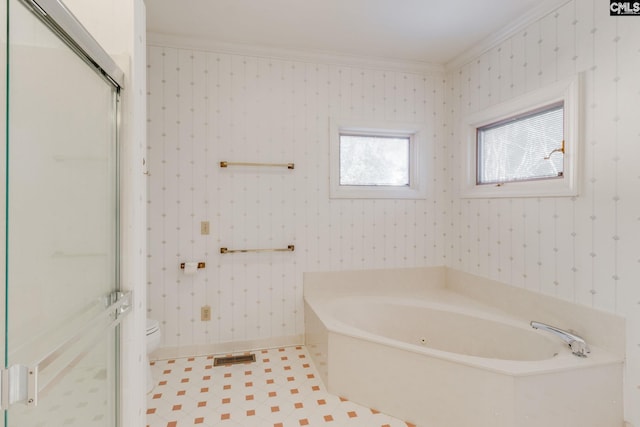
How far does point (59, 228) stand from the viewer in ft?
3.11

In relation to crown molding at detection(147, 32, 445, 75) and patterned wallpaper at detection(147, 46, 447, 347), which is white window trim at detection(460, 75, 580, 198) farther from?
crown molding at detection(147, 32, 445, 75)

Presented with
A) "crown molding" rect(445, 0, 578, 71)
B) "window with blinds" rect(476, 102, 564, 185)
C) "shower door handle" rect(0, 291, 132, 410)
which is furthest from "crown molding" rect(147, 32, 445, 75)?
"shower door handle" rect(0, 291, 132, 410)

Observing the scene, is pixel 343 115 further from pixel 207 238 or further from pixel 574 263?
pixel 574 263

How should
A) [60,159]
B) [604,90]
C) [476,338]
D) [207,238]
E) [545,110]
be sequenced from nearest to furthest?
[60,159], [604,90], [545,110], [476,338], [207,238]

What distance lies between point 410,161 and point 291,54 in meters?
1.41

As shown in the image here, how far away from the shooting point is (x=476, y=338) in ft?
7.32

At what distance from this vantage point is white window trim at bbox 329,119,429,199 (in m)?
2.69

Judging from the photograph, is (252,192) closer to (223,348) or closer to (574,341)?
(223,348)

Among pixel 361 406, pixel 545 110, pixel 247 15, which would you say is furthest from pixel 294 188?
pixel 545 110

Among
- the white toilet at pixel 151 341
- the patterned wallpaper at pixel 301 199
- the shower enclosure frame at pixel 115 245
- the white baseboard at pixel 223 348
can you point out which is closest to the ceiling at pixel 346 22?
the patterned wallpaper at pixel 301 199

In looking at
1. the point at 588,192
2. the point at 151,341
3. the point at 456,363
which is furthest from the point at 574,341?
the point at 151,341

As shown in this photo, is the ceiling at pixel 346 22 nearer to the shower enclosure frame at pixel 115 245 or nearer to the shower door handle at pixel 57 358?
the shower enclosure frame at pixel 115 245

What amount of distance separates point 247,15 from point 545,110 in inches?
81.7

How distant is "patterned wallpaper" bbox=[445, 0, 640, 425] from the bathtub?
150mm
